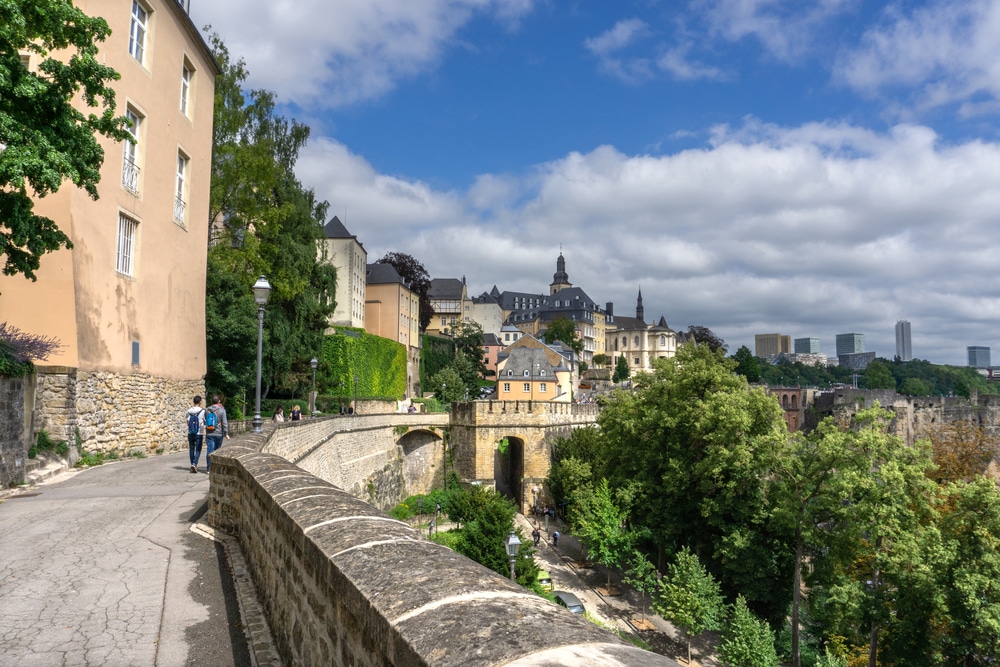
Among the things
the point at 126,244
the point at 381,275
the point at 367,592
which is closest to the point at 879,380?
the point at 381,275

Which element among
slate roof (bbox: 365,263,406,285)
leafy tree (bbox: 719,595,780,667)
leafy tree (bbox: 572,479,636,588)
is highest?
slate roof (bbox: 365,263,406,285)

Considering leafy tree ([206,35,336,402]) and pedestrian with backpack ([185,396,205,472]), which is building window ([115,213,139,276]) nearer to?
pedestrian with backpack ([185,396,205,472])

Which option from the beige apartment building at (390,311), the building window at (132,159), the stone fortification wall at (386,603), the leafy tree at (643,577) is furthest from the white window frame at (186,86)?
the beige apartment building at (390,311)

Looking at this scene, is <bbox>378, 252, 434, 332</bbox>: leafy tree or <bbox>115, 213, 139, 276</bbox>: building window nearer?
<bbox>115, 213, 139, 276</bbox>: building window

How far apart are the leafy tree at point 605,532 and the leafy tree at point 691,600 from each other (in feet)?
13.8

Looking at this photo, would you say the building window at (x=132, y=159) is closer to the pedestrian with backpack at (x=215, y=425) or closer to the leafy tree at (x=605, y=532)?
the pedestrian with backpack at (x=215, y=425)

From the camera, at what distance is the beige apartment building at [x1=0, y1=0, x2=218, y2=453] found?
556 inches

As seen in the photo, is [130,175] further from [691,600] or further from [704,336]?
[704,336]

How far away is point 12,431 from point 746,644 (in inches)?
851

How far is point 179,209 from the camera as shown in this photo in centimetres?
2033

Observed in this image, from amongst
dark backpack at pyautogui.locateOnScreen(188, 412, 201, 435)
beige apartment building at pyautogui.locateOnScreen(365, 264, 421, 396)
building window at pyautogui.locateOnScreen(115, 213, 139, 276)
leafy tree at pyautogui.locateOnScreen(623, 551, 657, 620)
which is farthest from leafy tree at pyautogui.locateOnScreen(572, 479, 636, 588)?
beige apartment building at pyautogui.locateOnScreen(365, 264, 421, 396)

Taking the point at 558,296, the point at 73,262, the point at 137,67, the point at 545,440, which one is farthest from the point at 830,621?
the point at 558,296

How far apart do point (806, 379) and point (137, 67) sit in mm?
185667

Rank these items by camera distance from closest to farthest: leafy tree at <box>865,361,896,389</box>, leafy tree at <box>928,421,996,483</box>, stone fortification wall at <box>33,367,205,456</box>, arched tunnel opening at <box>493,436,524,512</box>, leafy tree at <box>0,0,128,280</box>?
leafy tree at <box>0,0,128,280</box>
stone fortification wall at <box>33,367,205,456</box>
arched tunnel opening at <box>493,436,524,512</box>
leafy tree at <box>928,421,996,483</box>
leafy tree at <box>865,361,896,389</box>
